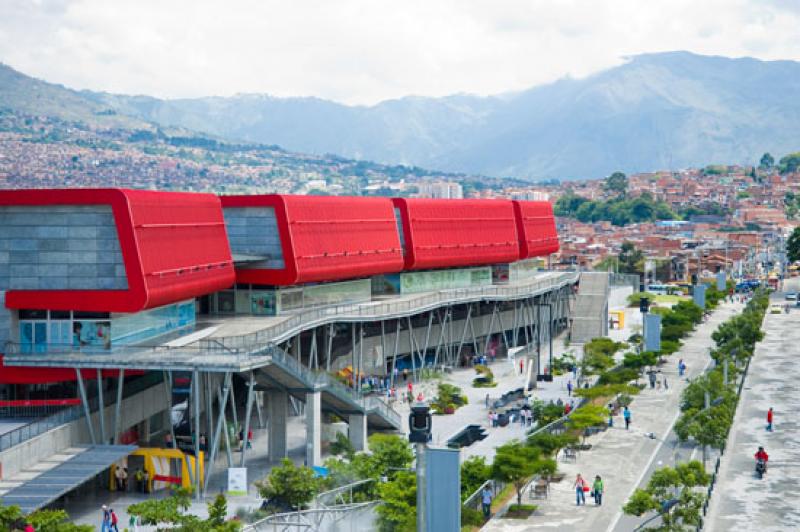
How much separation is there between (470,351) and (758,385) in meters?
19.9

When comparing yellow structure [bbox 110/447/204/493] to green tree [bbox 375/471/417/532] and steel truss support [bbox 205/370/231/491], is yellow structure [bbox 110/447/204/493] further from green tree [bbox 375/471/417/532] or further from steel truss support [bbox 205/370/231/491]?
green tree [bbox 375/471/417/532]

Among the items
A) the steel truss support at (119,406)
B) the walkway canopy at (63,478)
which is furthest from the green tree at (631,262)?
the walkway canopy at (63,478)

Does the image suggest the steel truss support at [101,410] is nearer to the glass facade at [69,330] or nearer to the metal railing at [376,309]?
the glass facade at [69,330]

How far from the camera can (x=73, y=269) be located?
145 ft

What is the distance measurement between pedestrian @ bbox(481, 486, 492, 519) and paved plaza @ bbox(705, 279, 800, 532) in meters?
7.42

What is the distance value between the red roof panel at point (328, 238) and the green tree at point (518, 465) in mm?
21024

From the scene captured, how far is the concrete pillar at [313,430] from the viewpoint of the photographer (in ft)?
155

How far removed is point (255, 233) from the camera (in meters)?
59.8

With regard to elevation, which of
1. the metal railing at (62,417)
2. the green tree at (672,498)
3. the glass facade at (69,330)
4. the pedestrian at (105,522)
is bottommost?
the pedestrian at (105,522)

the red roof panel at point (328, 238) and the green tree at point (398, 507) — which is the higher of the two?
the red roof panel at point (328, 238)

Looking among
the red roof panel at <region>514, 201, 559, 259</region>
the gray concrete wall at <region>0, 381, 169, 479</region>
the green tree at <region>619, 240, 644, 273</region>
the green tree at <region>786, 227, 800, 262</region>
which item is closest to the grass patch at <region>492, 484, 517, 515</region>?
the gray concrete wall at <region>0, 381, 169, 479</region>

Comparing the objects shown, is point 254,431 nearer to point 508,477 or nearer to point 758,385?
point 508,477

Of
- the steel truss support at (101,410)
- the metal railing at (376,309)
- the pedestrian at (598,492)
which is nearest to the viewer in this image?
the pedestrian at (598,492)

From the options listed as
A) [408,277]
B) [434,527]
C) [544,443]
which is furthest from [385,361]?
[434,527]
